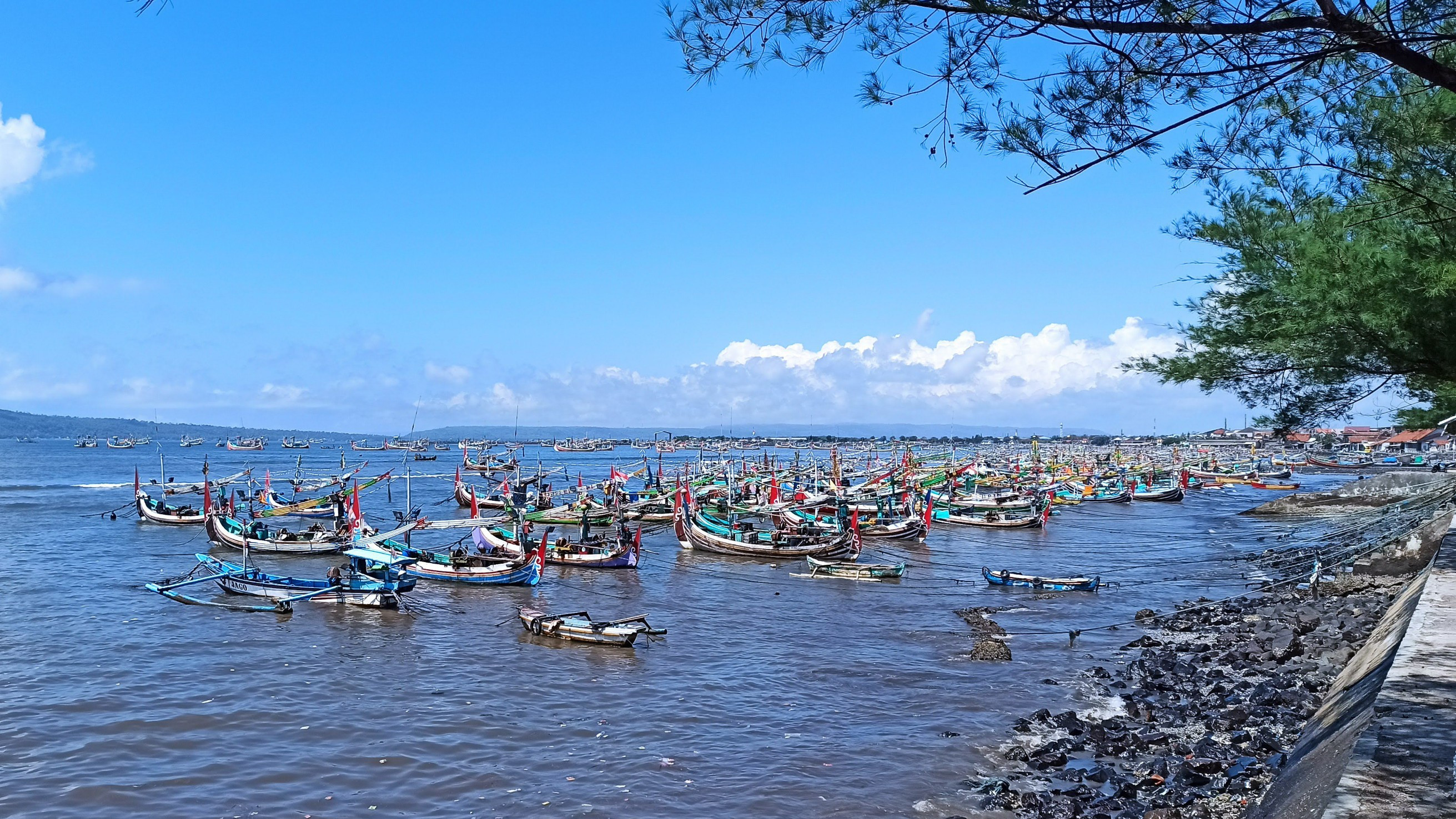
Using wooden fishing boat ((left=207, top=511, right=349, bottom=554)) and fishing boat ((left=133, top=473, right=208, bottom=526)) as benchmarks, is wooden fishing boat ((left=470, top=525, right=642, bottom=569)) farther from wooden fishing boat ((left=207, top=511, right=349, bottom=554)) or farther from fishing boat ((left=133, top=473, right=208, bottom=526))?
fishing boat ((left=133, top=473, right=208, bottom=526))

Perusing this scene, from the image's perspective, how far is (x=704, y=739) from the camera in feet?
56.2

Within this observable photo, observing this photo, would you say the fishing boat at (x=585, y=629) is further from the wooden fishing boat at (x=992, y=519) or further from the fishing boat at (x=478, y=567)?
the wooden fishing boat at (x=992, y=519)

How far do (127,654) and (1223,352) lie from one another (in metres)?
26.6

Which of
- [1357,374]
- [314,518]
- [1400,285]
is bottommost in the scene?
[314,518]

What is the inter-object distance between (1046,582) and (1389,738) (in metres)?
25.0

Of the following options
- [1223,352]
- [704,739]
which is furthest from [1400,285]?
[704,739]

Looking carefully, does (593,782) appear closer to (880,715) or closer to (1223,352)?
(880,715)

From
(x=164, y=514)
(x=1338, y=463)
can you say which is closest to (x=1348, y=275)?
(x=164, y=514)

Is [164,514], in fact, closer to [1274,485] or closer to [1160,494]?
[1160,494]

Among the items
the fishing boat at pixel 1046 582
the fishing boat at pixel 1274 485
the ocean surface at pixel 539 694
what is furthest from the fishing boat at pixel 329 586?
the fishing boat at pixel 1274 485

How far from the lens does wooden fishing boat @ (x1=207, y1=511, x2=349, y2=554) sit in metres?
41.1

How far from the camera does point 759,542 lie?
42625 millimetres

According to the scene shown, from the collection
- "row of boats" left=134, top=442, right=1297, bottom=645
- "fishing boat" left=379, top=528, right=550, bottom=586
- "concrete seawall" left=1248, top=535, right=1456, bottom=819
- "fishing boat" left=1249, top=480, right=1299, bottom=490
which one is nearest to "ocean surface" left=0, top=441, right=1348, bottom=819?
"fishing boat" left=379, top=528, right=550, bottom=586

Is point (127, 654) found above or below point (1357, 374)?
below
